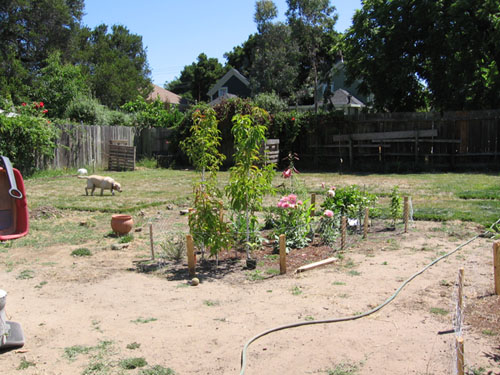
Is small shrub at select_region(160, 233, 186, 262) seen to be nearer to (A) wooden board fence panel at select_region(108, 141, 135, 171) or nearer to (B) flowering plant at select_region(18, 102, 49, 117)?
(B) flowering plant at select_region(18, 102, 49, 117)

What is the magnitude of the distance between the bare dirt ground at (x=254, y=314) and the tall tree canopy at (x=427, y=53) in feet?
41.4

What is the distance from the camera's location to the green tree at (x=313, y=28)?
35.6 meters

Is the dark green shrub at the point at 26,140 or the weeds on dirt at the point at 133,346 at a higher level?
the dark green shrub at the point at 26,140

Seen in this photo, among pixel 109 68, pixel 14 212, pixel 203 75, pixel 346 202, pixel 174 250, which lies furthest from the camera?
pixel 203 75

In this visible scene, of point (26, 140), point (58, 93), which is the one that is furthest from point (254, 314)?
point (58, 93)

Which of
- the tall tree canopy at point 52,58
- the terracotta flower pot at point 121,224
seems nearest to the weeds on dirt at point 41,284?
the terracotta flower pot at point 121,224

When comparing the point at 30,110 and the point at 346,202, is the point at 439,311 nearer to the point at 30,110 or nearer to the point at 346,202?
the point at 346,202

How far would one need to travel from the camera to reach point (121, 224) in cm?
788

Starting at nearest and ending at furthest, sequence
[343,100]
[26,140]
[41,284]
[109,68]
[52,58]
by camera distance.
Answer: [41,284] → [26,140] → [52,58] → [343,100] → [109,68]

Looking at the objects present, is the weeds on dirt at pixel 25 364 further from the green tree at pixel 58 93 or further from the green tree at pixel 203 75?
the green tree at pixel 203 75

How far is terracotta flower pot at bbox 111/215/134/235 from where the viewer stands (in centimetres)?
788

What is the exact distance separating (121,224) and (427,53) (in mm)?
15596

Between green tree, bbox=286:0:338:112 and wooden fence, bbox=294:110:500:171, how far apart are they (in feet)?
54.6

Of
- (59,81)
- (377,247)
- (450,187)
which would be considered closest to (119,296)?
(377,247)
